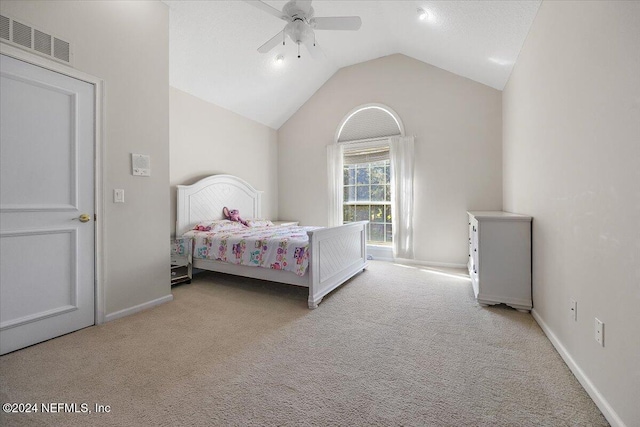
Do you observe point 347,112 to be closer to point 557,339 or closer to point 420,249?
point 420,249

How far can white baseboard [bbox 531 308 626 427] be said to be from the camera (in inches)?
45.8

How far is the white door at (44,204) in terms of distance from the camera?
177 cm

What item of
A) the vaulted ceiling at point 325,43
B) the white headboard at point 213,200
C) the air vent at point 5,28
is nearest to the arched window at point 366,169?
the vaulted ceiling at point 325,43

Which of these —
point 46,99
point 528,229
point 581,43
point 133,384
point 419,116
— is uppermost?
point 419,116

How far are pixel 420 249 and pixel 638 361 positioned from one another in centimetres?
333

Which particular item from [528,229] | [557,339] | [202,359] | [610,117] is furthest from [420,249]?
[202,359]

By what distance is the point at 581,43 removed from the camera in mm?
1488

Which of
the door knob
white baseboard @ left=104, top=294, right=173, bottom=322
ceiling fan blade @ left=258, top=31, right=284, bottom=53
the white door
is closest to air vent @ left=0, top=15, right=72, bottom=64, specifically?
the white door

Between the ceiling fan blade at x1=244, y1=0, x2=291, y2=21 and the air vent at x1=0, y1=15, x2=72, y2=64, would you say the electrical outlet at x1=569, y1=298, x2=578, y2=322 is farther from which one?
the air vent at x1=0, y1=15, x2=72, y2=64

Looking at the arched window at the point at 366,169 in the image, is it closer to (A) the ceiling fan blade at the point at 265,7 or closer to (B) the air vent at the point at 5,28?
(A) the ceiling fan blade at the point at 265,7

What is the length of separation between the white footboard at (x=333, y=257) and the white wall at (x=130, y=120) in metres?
1.50

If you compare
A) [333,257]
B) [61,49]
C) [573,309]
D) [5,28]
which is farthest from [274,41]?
[573,309]

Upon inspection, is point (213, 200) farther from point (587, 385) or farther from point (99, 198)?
point (587, 385)

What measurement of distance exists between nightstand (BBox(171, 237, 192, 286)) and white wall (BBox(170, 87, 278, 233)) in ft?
0.90
